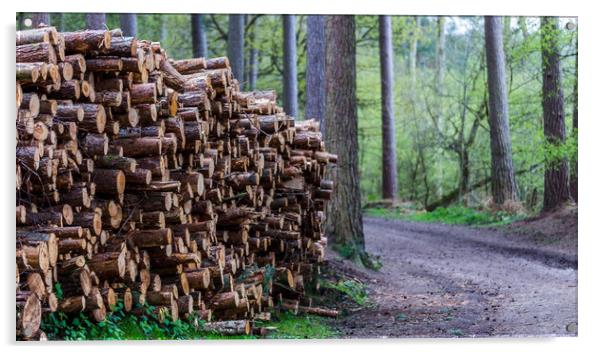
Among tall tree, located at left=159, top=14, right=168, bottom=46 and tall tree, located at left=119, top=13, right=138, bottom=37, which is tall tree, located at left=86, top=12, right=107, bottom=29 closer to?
tall tree, located at left=119, top=13, right=138, bottom=37

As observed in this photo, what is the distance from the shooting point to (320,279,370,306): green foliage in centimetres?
733

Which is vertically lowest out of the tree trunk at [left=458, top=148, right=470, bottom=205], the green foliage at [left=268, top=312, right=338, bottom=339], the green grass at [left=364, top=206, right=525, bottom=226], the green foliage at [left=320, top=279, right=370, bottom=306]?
the green foliage at [left=268, top=312, right=338, bottom=339]

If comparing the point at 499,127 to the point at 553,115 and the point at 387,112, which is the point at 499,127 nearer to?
the point at 553,115

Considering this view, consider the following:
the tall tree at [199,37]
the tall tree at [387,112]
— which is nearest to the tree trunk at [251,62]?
the tall tree at [199,37]

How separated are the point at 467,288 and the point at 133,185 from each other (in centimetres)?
322

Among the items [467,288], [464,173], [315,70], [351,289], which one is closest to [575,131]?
[467,288]

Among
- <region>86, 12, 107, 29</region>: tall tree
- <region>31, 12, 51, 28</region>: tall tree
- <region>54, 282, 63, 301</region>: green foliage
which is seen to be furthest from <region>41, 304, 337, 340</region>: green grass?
<region>31, 12, 51, 28</region>: tall tree

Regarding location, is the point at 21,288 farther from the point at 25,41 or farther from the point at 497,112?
the point at 497,112

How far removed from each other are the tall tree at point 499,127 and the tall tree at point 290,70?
377cm

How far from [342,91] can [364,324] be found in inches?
128

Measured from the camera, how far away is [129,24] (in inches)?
250

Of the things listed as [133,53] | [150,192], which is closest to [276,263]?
[150,192]

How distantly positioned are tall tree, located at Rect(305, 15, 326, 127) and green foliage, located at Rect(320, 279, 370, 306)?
2.99m
